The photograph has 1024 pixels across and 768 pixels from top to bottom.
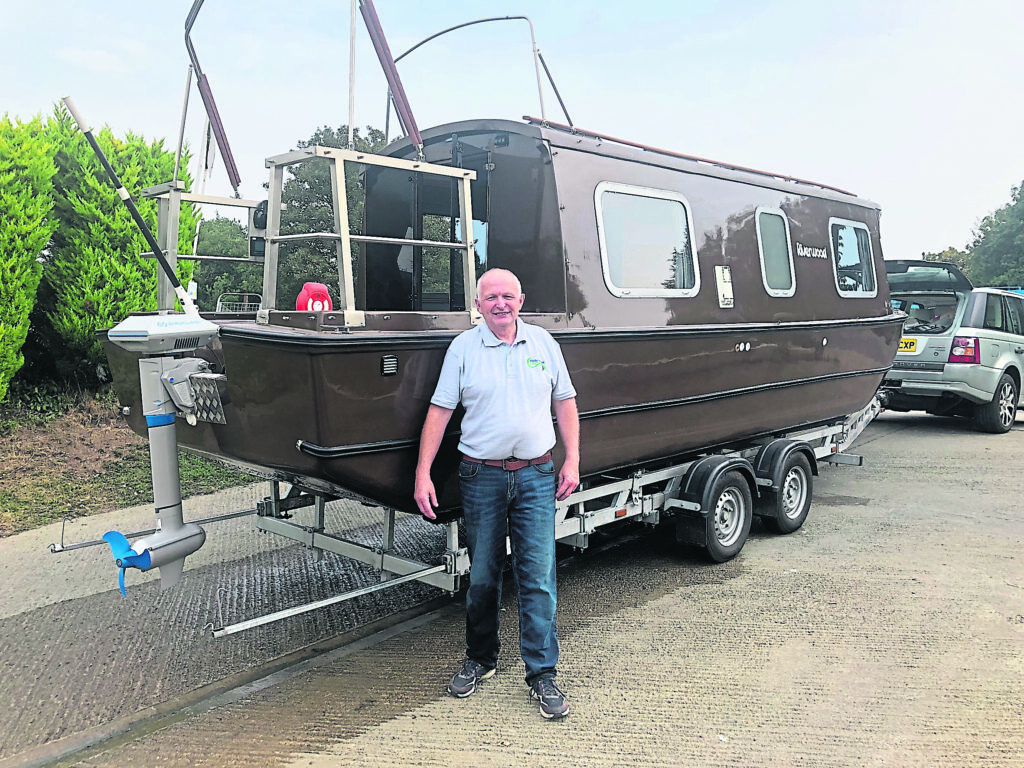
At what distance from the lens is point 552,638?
3.53 metres

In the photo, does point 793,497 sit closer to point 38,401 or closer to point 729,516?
point 729,516

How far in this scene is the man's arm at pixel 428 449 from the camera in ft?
11.4

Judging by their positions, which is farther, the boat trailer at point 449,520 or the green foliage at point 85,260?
the green foliage at point 85,260

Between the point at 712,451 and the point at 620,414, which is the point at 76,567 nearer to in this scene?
the point at 620,414

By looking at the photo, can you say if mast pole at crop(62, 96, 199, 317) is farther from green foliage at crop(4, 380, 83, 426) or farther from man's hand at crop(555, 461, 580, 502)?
green foliage at crop(4, 380, 83, 426)

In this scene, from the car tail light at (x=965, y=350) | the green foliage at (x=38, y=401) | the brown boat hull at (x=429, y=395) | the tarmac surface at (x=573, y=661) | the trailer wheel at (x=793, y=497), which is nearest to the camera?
the tarmac surface at (x=573, y=661)

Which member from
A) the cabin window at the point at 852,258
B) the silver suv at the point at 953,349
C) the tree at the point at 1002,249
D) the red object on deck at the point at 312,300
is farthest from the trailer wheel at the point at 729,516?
the tree at the point at 1002,249

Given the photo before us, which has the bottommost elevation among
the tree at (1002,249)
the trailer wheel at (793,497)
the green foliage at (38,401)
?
the trailer wheel at (793,497)

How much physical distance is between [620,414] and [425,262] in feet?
5.50

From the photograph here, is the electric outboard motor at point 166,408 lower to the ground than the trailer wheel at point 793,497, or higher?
higher

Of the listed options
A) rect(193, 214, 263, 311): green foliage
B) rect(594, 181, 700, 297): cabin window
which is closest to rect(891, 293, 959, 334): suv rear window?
rect(594, 181, 700, 297): cabin window

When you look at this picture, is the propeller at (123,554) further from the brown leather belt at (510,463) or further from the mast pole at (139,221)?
the brown leather belt at (510,463)

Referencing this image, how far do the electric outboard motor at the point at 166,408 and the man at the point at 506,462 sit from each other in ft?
3.70

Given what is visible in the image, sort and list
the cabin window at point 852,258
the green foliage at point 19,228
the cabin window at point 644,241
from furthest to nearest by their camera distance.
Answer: the green foliage at point 19,228 → the cabin window at point 852,258 → the cabin window at point 644,241
